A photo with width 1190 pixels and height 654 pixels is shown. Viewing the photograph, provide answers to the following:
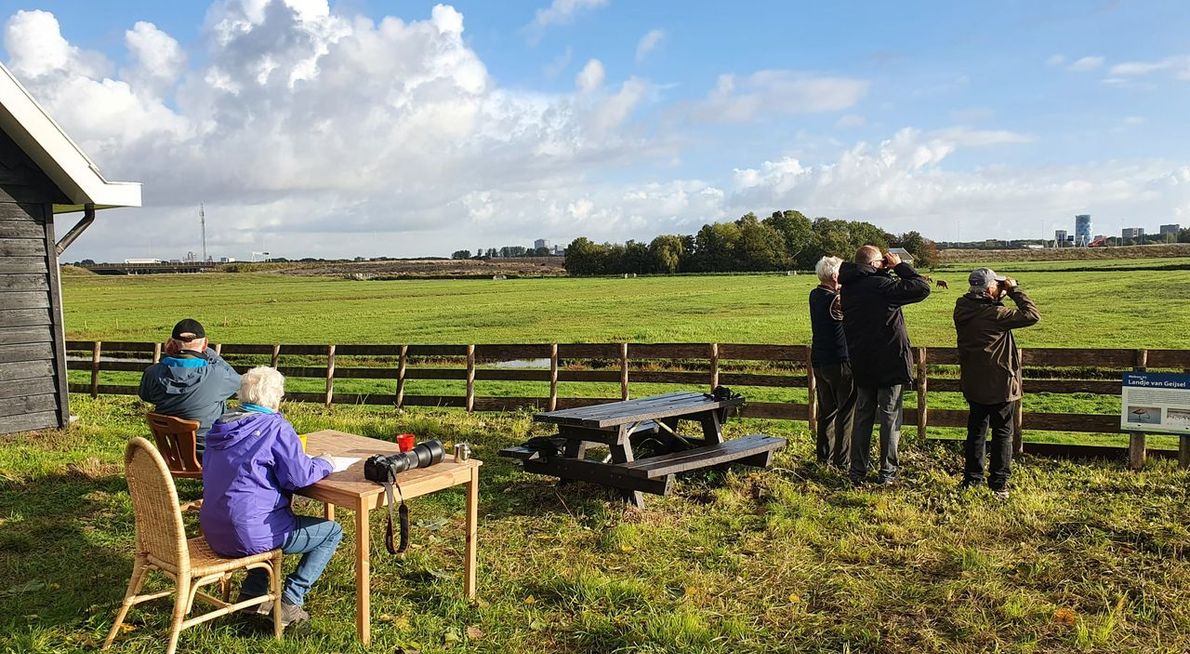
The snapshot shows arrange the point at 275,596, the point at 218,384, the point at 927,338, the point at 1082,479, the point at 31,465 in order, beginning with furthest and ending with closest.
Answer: the point at 927,338 → the point at 31,465 → the point at 1082,479 → the point at 218,384 → the point at 275,596

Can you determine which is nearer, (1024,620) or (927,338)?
(1024,620)

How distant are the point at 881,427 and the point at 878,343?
0.73 metres

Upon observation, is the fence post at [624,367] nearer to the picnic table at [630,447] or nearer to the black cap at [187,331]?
the picnic table at [630,447]

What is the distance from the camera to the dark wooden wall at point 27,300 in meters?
9.96

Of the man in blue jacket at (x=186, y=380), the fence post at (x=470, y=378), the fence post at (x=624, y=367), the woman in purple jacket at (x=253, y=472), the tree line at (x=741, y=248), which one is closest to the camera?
the woman in purple jacket at (x=253, y=472)

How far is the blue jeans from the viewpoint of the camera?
4477mm

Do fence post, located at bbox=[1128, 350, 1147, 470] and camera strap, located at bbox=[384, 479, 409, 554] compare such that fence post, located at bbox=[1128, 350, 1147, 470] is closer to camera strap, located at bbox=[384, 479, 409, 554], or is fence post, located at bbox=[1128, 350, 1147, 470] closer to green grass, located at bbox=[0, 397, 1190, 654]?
green grass, located at bbox=[0, 397, 1190, 654]

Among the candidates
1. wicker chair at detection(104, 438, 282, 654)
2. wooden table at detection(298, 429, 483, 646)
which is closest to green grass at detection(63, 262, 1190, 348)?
wooden table at detection(298, 429, 483, 646)

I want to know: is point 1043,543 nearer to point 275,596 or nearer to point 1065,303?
point 275,596

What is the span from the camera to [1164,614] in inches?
180

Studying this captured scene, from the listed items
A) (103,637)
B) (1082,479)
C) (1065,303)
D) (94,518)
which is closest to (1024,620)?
(1082,479)

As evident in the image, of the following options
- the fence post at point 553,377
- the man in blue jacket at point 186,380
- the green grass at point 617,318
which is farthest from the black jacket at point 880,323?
the green grass at point 617,318

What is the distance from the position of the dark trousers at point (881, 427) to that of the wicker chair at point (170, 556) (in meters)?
4.92

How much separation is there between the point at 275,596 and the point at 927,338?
83.5ft
